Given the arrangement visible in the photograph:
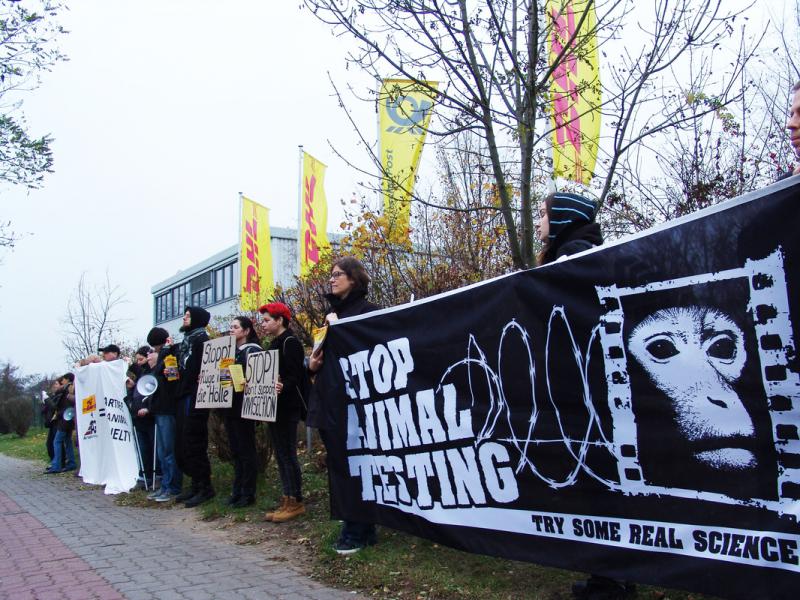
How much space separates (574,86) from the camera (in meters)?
6.61

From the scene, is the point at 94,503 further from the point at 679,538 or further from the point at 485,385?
the point at 679,538

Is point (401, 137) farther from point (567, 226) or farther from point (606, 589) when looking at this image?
point (606, 589)

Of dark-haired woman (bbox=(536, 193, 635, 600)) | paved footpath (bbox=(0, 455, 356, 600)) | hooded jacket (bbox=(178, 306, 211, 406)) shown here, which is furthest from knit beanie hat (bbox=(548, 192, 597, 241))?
hooded jacket (bbox=(178, 306, 211, 406))

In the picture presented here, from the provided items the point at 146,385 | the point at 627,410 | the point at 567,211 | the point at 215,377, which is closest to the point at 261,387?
the point at 215,377

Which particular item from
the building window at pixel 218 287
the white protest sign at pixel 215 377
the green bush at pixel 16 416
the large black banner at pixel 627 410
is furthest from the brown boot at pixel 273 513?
the building window at pixel 218 287

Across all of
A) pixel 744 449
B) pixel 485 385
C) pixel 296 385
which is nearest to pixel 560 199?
pixel 485 385

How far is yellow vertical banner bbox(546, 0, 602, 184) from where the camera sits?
6070 mm

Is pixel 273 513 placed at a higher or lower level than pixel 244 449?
lower

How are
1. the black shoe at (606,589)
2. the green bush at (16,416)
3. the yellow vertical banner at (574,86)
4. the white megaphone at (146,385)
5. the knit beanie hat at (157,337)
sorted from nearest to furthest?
the black shoe at (606,589)
the yellow vertical banner at (574,86)
the white megaphone at (146,385)
the knit beanie hat at (157,337)
the green bush at (16,416)

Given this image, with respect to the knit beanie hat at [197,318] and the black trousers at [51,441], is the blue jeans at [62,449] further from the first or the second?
the knit beanie hat at [197,318]

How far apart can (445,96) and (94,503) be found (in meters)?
6.92

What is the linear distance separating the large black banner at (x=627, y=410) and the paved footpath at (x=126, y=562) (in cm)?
115

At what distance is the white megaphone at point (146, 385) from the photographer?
965cm

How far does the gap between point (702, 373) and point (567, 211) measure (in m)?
1.43
